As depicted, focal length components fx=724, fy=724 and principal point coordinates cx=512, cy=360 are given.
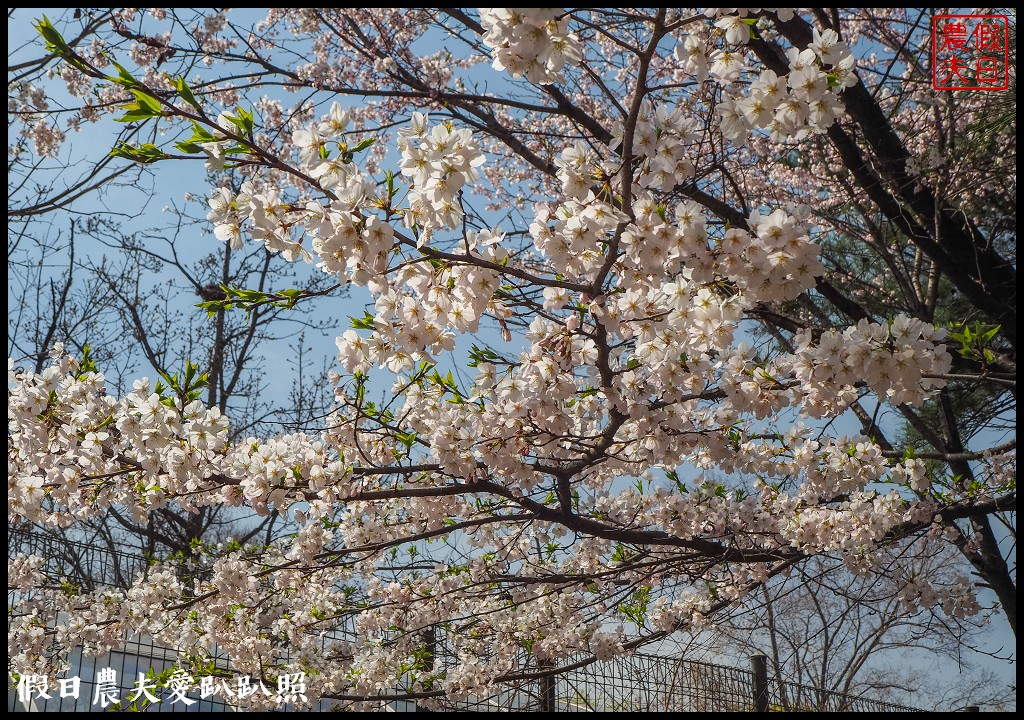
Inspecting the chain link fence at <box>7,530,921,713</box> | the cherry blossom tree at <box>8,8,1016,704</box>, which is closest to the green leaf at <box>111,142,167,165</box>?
the cherry blossom tree at <box>8,8,1016,704</box>

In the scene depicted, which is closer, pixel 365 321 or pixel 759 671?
pixel 365 321

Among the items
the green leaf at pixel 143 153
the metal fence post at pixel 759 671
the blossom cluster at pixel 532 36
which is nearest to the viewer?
the blossom cluster at pixel 532 36

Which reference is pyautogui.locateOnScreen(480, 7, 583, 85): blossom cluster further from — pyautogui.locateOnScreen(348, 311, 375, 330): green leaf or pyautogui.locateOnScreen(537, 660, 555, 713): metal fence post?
pyautogui.locateOnScreen(537, 660, 555, 713): metal fence post

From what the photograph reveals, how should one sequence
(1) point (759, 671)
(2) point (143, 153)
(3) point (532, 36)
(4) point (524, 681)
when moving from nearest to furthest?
(3) point (532, 36) < (2) point (143, 153) < (4) point (524, 681) < (1) point (759, 671)

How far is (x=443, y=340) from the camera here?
227 cm

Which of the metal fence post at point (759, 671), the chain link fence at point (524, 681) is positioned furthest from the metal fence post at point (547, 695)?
the metal fence post at point (759, 671)

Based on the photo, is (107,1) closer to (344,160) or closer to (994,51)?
(344,160)

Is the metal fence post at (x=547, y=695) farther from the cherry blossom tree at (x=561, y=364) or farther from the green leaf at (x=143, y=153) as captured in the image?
the green leaf at (x=143, y=153)

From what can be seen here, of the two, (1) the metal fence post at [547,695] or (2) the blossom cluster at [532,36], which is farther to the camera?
(1) the metal fence post at [547,695]

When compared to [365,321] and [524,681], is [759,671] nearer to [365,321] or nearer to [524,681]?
[524,681]

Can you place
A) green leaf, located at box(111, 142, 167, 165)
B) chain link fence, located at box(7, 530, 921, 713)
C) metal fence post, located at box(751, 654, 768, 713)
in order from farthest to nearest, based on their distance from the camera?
metal fence post, located at box(751, 654, 768, 713)
chain link fence, located at box(7, 530, 921, 713)
green leaf, located at box(111, 142, 167, 165)

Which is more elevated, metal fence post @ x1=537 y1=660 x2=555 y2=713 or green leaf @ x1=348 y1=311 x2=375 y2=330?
green leaf @ x1=348 y1=311 x2=375 y2=330

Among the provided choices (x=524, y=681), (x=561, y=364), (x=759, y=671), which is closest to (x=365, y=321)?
(x=561, y=364)

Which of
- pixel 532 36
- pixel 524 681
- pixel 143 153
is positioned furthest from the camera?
pixel 524 681
